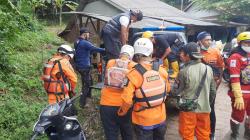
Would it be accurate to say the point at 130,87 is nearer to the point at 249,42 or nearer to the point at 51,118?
the point at 51,118

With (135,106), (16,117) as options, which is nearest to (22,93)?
(16,117)

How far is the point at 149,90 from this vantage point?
4.43m

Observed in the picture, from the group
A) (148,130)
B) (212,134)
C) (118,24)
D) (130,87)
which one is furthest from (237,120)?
(118,24)

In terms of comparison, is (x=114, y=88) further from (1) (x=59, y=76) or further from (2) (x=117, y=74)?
(1) (x=59, y=76)

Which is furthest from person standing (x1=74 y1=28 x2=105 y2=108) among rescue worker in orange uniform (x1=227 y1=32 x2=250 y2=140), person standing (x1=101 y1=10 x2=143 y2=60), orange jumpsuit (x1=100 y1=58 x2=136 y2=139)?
rescue worker in orange uniform (x1=227 y1=32 x2=250 y2=140)

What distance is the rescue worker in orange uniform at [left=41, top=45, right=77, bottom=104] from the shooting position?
547cm

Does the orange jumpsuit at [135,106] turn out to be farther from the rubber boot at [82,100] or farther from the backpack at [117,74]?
the rubber boot at [82,100]

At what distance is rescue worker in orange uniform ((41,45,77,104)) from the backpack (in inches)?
32.6

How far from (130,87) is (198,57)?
4.26 ft

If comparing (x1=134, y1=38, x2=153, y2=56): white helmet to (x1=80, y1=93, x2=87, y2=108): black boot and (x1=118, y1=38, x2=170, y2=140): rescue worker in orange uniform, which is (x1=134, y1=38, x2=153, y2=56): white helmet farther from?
(x1=80, y1=93, x2=87, y2=108): black boot

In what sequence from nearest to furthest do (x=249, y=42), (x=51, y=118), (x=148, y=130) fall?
(x=51, y=118) < (x=148, y=130) < (x=249, y=42)

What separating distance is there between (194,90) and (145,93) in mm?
1055

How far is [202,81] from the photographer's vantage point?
509 cm

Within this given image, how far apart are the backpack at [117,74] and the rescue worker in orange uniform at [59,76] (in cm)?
83
